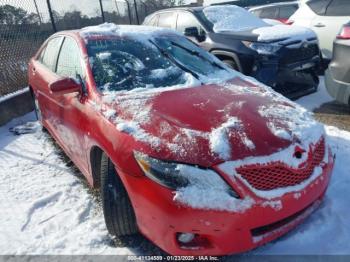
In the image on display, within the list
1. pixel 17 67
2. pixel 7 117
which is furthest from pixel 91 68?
pixel 17 67

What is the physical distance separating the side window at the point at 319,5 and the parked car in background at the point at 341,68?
8.53 feet

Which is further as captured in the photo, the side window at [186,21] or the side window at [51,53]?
the side window at [186,21]

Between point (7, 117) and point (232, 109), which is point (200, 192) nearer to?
point (232, 109)

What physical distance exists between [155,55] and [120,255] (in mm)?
1952

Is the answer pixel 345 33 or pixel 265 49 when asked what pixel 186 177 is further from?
pixel 265 49

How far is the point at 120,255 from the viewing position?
2.58 metres

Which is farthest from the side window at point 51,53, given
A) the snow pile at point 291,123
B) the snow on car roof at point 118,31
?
the snow pile at point 291,123

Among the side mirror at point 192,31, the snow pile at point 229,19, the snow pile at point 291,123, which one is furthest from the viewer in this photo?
the snow pile at point 229,19

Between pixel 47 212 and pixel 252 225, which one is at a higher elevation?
pixel 252 225

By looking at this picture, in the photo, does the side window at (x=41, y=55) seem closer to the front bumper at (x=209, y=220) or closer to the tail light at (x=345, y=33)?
the front bumper at (x=209, y=220)

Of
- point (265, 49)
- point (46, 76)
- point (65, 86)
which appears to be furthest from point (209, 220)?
point (265, 49)

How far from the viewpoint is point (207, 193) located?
2076 millimetres

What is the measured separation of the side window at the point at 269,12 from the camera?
37.0 ft

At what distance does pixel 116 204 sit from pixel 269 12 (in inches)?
415
